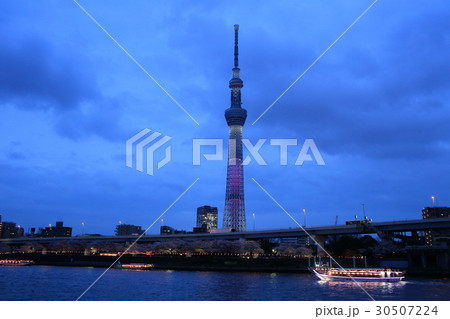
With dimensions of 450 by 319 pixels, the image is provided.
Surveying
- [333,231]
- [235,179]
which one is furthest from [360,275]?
[235,179]

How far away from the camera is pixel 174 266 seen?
99625 mm

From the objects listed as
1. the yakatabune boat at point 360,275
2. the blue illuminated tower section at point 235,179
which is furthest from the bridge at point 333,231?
the blue illuminated tower section at point 235,179

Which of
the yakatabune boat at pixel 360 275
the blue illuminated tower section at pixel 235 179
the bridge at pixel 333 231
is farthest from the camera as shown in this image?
the blue illuminated tower section at pixel 235 179

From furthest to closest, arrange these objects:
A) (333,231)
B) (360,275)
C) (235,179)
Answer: (235,179), (333,231), (360,275)

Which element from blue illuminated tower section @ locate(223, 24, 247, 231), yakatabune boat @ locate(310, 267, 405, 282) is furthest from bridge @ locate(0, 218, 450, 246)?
blue illuminated tower section @ locate(223, 24, 247, 231)

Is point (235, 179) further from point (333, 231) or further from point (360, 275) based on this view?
point (360, 275)

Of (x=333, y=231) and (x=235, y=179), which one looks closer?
(x=333, y=231)

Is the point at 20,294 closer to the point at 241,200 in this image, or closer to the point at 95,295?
the point at 95,295

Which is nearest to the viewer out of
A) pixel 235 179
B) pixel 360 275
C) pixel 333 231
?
pixel 360 275

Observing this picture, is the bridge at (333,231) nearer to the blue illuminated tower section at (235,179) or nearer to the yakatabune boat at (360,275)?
the yakatabune boat at (360,275)

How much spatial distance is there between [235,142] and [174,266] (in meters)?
102

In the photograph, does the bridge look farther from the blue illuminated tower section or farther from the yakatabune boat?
the blue illuminated tower section

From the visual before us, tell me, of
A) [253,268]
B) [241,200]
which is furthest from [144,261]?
[241,200]
